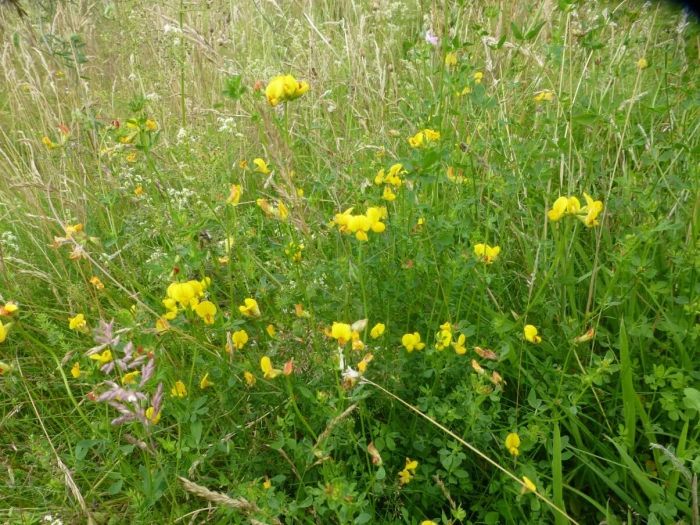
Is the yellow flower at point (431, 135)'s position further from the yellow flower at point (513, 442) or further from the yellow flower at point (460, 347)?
the yellow flower at point (513, 442)

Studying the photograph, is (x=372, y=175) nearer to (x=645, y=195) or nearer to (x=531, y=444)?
(x=645, y=195)

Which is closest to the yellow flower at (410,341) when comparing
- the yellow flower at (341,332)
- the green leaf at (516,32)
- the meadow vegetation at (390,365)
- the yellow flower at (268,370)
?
the meadow vegetation at (390,365)

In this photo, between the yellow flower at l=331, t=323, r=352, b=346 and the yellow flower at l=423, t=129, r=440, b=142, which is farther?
the yellow flower at l=423, t=129, r=440, b=142

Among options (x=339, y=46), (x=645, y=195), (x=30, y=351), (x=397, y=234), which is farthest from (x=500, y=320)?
(x=339, y=46)

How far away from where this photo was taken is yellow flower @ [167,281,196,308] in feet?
4.50

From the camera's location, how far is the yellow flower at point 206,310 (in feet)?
4.77

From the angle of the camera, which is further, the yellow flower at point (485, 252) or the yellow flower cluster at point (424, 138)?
the yellow flower cluster at point (424, 138)

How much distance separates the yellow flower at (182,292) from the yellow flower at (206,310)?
0.15ft

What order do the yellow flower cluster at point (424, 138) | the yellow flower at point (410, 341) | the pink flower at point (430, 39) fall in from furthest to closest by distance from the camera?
the pink flower at point (430, 39) < the yellow flower cluster at point (424, 138) < the yellow flower at point (410, 341)

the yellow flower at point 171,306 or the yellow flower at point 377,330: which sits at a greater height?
the yellow flower at point 171,306

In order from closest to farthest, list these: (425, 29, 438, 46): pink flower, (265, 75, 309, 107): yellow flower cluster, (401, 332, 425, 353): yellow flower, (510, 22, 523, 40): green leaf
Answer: (265, 75, 309, 107): yellow flower cluster
(401, 332, 425, 353): yellow flower
(510, 22, 523, 40): green leaf
(425, 29, 438, 46): pink flower

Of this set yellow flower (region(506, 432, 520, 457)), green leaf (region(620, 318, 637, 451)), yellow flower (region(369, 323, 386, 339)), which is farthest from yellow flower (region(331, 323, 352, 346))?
green leaf (region(620, 318, 637, 451))

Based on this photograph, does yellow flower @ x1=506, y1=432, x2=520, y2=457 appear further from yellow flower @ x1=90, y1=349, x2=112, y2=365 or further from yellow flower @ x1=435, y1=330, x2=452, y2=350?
yellow flower @ x1=90, y1=349, x2=112, y2=365

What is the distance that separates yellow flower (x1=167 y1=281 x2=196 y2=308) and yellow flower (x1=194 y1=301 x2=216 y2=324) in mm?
47
